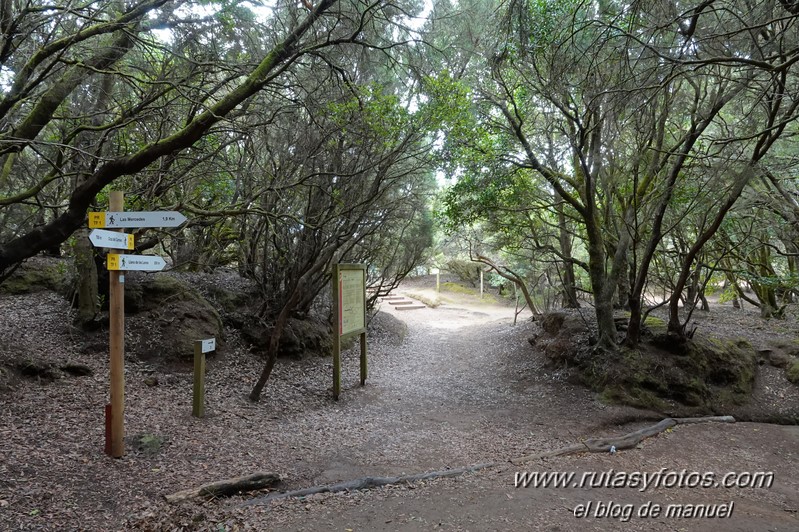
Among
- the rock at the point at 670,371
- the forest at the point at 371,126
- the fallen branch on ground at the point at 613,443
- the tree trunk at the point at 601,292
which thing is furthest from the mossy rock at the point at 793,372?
the tree trunk at the point at 601,292

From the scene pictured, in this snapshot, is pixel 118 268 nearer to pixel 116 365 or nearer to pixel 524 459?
pixel 116 365

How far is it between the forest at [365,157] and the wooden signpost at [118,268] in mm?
438

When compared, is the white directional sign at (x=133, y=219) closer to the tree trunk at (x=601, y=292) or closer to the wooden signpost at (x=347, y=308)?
the wooden signpost at (x=347, y=308)

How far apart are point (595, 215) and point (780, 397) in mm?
3994

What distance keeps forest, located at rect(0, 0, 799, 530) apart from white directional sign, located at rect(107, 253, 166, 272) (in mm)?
941

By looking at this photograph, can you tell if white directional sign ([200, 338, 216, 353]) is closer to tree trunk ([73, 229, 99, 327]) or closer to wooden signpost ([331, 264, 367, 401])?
wooden signpost ([331, 264, 367, 401])

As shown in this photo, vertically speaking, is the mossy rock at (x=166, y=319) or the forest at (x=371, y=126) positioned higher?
the forest at (x=371, y=126)

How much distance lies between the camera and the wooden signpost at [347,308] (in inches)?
264

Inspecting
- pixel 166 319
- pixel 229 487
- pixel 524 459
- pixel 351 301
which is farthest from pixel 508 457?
pixel 166 319

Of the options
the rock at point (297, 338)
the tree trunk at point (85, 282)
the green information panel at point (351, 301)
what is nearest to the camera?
the tree trunk at point (85, 282)

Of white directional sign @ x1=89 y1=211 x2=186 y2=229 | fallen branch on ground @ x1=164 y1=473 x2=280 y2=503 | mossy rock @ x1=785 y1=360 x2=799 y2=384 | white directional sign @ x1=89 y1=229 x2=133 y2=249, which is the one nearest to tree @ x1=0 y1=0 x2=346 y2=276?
white directional sign @ x1=89 y1=211 x2=186 y2=229

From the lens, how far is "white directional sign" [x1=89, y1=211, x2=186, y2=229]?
3.85 metres

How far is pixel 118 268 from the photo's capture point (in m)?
3.83

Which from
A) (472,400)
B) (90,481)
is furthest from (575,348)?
(90,481)
